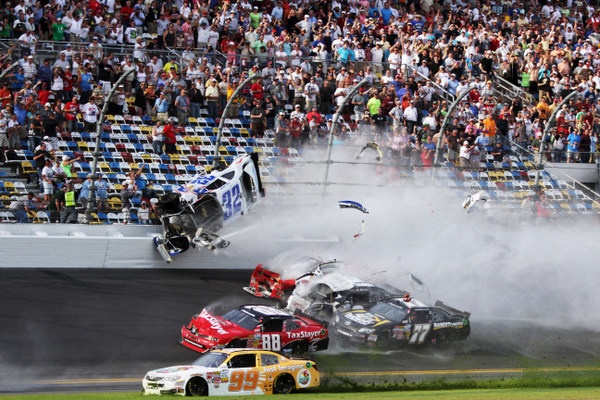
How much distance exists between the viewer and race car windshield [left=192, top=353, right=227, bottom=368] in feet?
59.2

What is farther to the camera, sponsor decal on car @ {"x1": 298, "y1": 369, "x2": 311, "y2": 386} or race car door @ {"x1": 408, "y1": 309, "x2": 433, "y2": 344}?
race car door @ {"x1": 408, "y1": 309, "x2": 433, "y2": 344}

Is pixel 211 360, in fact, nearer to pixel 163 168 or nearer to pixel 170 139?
pixel 163 168

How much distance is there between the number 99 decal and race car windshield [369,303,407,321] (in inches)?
171

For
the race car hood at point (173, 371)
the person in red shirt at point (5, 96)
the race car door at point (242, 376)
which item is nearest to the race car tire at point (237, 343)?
the race car door at point (242, 376)

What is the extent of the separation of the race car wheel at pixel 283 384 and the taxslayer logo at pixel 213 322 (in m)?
2.10

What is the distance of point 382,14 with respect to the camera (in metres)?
34.6

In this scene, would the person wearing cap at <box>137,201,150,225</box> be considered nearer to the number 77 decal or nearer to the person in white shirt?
the person in white shirt

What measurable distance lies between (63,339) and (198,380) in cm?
352

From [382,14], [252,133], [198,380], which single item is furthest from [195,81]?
[198,380]

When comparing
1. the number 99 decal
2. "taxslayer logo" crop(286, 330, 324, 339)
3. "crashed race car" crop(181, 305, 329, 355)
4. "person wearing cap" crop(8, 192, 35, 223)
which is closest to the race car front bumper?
"crashed race car" crop(181, 305, 329, 355)

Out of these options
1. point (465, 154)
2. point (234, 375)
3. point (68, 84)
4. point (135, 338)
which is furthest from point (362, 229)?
point (234, 375)

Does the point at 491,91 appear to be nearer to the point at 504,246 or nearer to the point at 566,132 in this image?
the point at 566,132

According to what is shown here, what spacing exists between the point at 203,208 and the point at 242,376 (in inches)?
273

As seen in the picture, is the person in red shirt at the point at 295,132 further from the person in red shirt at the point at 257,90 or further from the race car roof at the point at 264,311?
the race car roof at the point at 264,311
